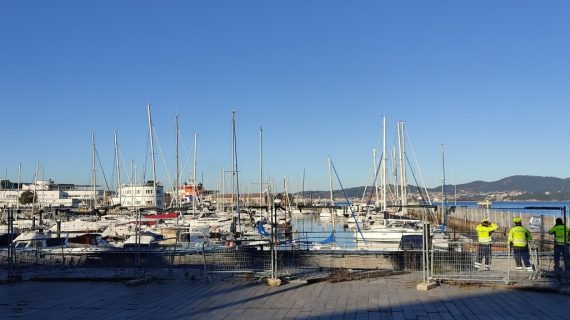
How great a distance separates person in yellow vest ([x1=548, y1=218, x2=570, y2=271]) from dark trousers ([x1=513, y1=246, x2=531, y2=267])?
803mm

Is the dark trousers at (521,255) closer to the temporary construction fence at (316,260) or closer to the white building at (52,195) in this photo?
the temporary construction fence at (316,260)

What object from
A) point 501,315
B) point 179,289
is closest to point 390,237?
Result: point 179,289

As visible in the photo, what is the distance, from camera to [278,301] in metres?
12.7

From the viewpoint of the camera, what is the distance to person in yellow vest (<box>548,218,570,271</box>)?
14.4m

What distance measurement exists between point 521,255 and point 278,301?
6913 millimetres

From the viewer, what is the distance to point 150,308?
1229 centimetres

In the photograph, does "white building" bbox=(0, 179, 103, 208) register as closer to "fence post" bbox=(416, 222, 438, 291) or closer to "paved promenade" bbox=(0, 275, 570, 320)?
"paved promenade" bbox=(0, 275, 570, 320)

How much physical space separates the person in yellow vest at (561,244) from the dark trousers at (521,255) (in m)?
0.80

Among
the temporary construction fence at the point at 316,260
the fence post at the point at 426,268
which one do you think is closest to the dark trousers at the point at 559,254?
the temporary construction fence at the point at 316,260

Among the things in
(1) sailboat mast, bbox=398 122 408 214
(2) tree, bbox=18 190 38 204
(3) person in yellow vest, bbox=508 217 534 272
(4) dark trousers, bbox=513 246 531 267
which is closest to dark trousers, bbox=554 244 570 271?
(3) person in yellow vest, bbox=508 217 534 272

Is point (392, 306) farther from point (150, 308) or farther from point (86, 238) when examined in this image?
point (86, 238)

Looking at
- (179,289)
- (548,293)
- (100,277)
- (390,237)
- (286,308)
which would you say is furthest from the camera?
(390,237)

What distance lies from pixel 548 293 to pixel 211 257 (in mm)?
11236

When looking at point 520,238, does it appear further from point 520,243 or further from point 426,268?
point 426,268
